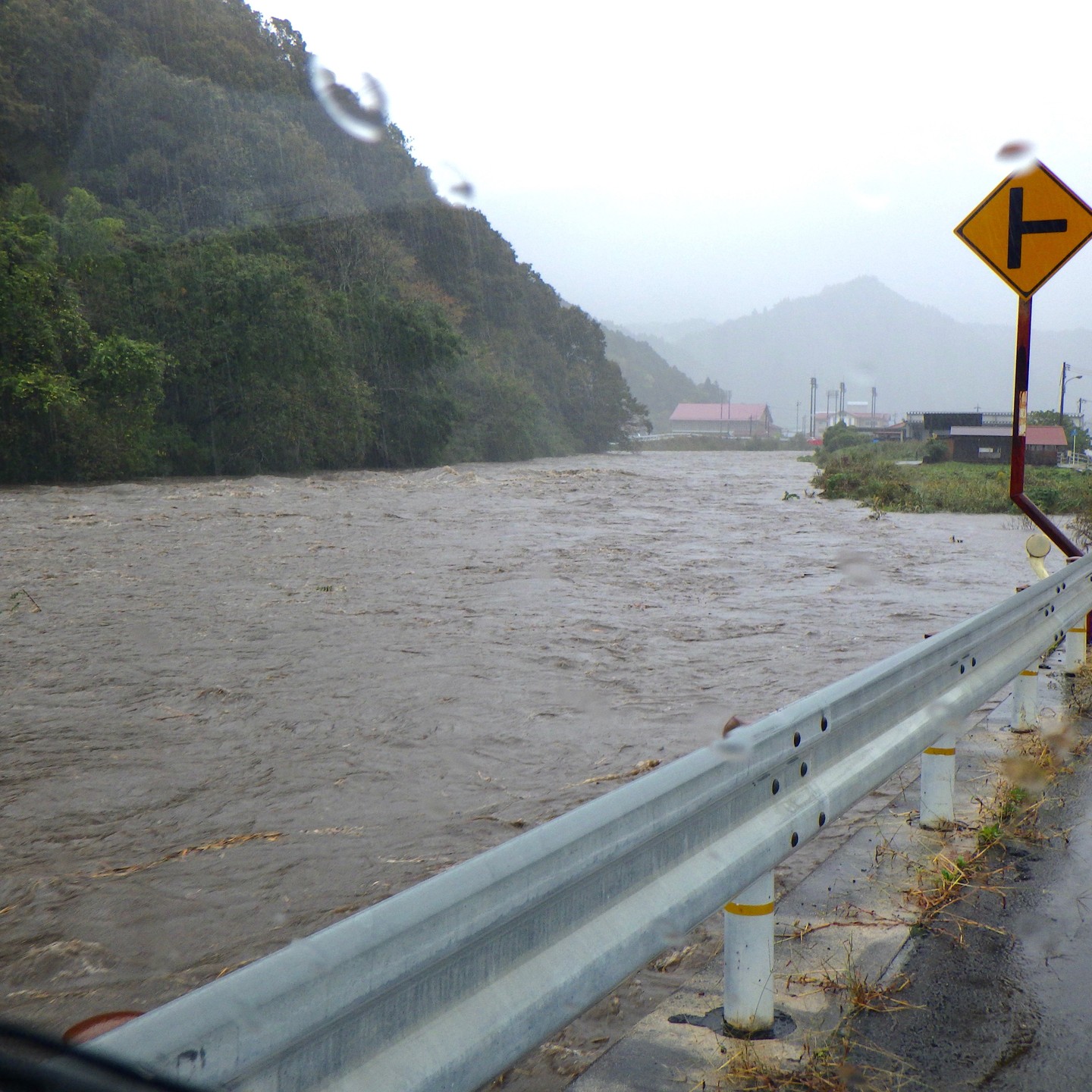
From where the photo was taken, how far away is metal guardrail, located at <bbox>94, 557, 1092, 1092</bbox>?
1.44 meters

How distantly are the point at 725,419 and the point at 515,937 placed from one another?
14551 cm

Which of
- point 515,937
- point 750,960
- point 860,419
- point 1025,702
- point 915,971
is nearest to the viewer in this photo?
point 515,937

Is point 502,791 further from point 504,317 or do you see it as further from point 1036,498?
point 504,317

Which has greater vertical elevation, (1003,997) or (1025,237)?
(1025,237)

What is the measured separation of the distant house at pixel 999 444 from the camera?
57.6 metres

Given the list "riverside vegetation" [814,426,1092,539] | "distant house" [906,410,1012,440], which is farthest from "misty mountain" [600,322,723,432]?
"riverside vegetation" [814,426,1092,539]

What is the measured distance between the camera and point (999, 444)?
6091 centimetres

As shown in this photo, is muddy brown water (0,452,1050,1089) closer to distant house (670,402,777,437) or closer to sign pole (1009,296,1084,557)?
sign pole (1009,296,1084,557)

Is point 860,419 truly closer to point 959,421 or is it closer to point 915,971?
point 959,421

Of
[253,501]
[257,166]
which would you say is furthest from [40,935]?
[257,166]

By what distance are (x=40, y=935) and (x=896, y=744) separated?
10.6 feet

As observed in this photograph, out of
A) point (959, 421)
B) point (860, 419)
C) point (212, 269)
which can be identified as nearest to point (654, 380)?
point (860, 419)

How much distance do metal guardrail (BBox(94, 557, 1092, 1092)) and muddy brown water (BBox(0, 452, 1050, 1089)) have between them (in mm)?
870

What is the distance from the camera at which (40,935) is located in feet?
14.6
